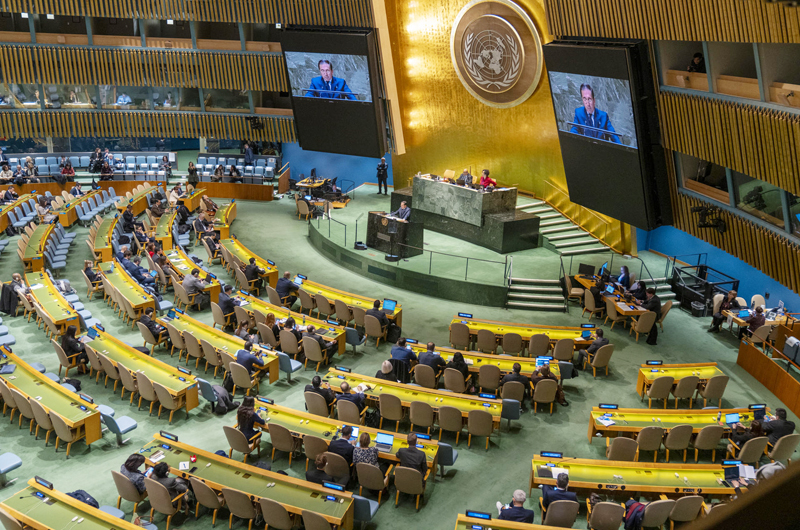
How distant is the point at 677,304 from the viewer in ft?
58.7

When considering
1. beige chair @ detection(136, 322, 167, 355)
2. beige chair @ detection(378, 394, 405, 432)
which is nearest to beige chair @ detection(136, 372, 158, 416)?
beige chair @ detection(136, 322, 167, 355)

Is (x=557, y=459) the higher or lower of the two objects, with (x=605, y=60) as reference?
lower

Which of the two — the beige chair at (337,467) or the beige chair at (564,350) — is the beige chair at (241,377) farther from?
the beige chair at (564,350)

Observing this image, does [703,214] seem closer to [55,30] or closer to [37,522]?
[37,522]

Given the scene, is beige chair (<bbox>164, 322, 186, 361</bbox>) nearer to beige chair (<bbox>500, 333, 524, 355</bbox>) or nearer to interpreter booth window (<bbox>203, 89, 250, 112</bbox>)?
beige chair (<bbox>500, 333, 524, 355</bbox>)


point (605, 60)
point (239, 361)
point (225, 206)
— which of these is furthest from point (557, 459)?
point (225, 206)

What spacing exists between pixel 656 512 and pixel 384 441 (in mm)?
3747

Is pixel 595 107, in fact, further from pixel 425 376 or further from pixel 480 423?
pixel 480 423

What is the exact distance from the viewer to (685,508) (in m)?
8.82

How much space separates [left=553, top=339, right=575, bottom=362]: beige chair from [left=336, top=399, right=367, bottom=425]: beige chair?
4.46 m

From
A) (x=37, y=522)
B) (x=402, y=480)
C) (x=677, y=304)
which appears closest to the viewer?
(x=37, y=522)

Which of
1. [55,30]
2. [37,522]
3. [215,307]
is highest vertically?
[55,30]

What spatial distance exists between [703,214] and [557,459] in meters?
7.17

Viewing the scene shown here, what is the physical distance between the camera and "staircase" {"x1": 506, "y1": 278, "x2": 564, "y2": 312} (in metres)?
17.4
